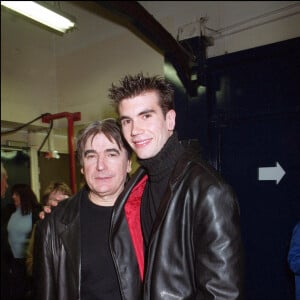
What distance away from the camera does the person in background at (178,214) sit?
0.99 m

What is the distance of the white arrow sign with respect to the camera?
184 cm

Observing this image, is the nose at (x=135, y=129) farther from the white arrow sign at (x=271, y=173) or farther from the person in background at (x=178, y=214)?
the white arrow sign at (x=271, y=173)

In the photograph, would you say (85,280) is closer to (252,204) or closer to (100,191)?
(100,191)

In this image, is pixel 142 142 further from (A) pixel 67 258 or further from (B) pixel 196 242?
(A) pixel 67 258

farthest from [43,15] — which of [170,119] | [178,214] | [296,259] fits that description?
[296,259]

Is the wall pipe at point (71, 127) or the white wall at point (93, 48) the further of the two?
the wall pipe at point (71, 127)

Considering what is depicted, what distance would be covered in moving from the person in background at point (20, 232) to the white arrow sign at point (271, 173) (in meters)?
2.12

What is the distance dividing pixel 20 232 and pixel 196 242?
2.26 meters

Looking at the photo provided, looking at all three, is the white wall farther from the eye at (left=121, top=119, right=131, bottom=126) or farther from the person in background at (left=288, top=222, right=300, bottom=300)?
the person in background at (left=288, top=222, right=300, bottom=300)

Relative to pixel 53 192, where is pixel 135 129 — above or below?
above

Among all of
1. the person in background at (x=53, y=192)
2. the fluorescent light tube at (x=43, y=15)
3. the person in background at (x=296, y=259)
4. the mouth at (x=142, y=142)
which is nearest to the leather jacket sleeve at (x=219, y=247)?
the mouth at (x=142, y=142)

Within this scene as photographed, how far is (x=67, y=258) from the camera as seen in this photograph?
1316mm

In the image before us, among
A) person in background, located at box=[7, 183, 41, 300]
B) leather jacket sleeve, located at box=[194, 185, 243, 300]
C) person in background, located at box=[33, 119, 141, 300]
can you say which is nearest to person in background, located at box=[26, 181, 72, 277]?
person in background, located at box=[7, 183, 41, 300]

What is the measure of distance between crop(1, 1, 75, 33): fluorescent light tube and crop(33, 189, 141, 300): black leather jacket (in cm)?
107
